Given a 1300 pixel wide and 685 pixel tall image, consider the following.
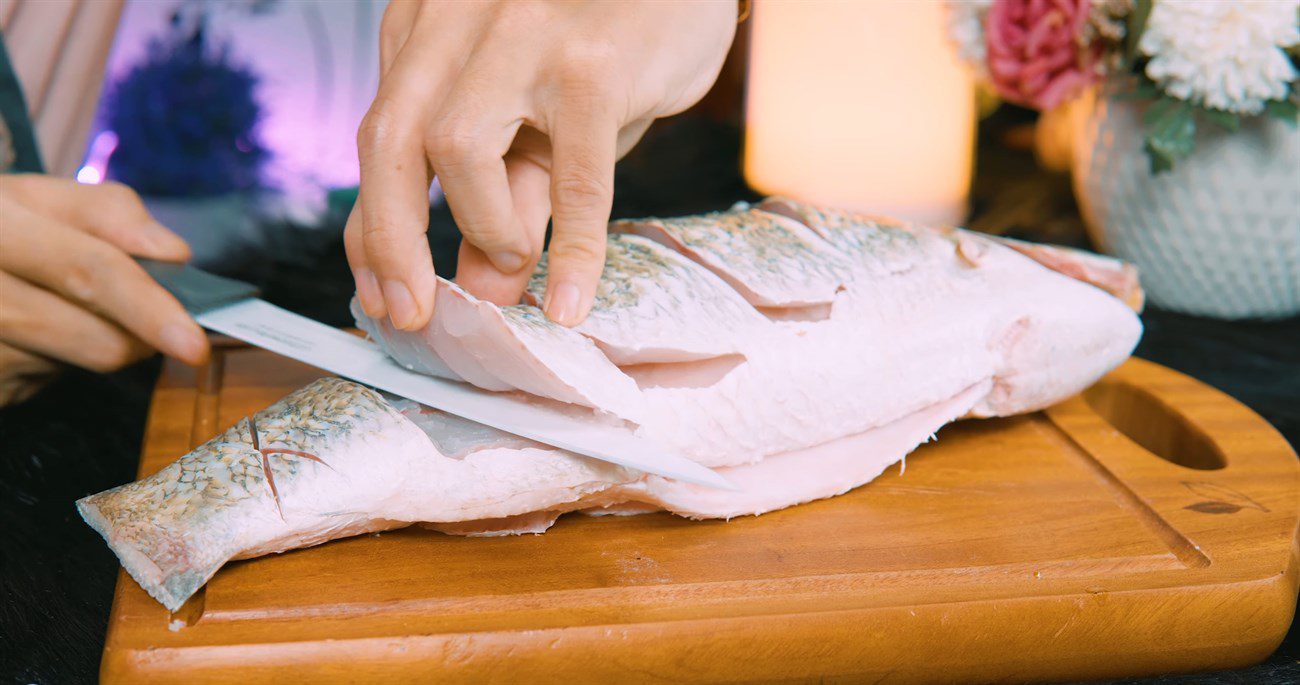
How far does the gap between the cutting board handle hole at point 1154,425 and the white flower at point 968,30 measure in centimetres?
73

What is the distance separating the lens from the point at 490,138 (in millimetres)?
1122

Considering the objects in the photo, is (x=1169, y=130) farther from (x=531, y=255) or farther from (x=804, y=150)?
(x=531, y=255)

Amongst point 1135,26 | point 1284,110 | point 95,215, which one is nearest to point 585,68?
point 95,215

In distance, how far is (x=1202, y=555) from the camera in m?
1.23

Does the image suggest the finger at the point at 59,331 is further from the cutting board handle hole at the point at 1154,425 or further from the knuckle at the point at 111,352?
the cutting board handle hole at the point at 1154,425

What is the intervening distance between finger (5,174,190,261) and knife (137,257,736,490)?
3 cm

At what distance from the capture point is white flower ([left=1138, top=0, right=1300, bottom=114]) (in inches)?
70.1

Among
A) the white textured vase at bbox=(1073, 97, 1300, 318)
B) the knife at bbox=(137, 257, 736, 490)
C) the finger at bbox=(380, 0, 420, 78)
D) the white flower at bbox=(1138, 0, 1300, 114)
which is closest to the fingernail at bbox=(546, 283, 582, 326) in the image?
the knife at bbox=(137, 257, 736, 490)

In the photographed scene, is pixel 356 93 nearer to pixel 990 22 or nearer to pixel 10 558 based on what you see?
pixel 990 22

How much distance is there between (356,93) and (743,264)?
1.84 metres

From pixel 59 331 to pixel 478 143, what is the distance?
78 cm

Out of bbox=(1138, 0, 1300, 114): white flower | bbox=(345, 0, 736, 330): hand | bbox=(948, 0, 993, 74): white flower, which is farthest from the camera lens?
bbox=(948, 0, 993, 74): white flower

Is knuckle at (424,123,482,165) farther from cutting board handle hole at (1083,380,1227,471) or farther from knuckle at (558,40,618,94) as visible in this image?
cutting board handle hole at (1083,380,1227,471)

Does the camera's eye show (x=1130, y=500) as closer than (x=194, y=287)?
Yes
